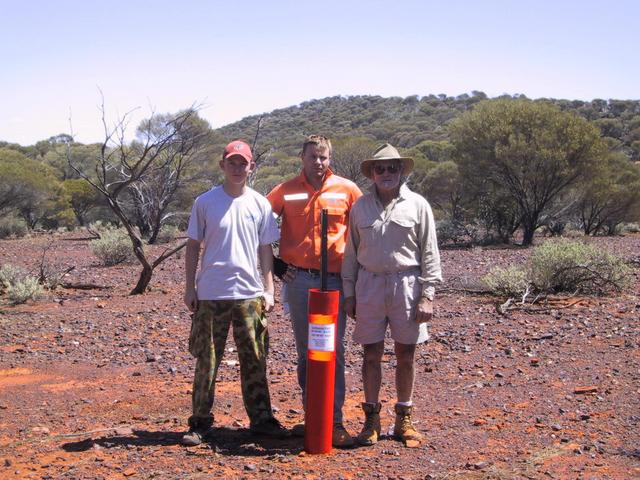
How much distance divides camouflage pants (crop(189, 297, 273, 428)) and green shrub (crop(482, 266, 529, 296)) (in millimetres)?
5736

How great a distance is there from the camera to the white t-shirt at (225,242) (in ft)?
13.0

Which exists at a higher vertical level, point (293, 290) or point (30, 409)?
point (293, 290)

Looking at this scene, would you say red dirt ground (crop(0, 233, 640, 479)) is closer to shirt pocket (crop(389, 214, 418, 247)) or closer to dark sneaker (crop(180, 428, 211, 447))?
dark sneaker (crop(180, 428, 211, 447))

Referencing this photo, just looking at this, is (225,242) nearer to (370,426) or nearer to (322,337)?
(322,337)

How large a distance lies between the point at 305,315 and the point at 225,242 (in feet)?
2.11

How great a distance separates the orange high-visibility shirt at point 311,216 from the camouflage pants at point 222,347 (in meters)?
0.40

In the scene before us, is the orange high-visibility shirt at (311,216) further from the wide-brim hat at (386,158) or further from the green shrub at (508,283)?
the green shrub at (508,283)

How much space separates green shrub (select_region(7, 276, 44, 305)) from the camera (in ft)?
31.5

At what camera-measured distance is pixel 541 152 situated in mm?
18734

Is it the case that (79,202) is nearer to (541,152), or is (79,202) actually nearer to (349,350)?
(541,152)

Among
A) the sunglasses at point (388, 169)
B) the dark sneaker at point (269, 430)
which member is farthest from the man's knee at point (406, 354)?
the sunglasses at point (388, 169)

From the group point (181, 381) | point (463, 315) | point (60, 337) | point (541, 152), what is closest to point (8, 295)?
point (60, 337)

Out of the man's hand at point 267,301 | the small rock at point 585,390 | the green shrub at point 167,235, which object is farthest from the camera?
the green shrub at point 167,235

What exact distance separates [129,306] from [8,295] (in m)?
1.96
